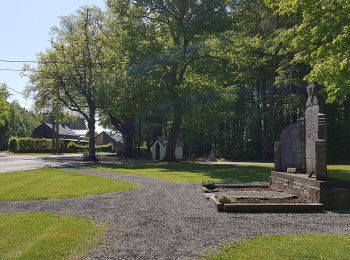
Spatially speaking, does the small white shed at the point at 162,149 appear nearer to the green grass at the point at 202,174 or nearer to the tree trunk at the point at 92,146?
the tree trunk at the point at 92,146

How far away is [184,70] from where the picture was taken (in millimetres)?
38469

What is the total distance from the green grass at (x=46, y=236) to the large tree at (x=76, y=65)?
3394 cm

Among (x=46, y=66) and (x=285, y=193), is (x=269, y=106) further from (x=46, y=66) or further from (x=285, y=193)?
(x=285, y=193)

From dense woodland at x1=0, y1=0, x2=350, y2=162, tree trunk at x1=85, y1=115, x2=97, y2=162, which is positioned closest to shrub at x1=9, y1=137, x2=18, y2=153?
dense woodland at x1=0, y1=0, x2=350, y2=162

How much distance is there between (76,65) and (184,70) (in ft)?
42.1

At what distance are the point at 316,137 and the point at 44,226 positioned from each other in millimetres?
9068

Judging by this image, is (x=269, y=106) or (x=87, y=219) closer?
(x=87, y=219)

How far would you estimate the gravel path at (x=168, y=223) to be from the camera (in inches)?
288

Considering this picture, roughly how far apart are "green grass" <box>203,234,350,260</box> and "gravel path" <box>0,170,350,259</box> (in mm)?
411

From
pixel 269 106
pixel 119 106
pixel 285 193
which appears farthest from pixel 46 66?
pixel 285 193

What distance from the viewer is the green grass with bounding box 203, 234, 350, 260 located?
6770 millimetres

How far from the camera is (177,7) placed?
37438mm

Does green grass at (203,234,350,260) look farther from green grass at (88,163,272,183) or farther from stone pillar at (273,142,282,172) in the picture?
green grass at (88,163,272,183)

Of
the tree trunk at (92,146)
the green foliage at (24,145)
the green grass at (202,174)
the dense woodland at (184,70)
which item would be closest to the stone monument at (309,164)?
the green grass at (202,174)
